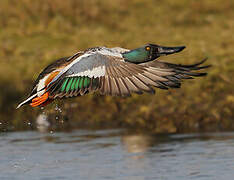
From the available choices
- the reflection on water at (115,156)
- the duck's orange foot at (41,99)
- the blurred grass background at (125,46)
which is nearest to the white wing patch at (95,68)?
the duck's orange foot at (41,99)

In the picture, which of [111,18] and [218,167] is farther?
[111,18]

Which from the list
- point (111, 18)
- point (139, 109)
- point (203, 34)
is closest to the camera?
point (139, 109)

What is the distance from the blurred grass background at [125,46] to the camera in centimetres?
975

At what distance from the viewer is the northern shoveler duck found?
577cm

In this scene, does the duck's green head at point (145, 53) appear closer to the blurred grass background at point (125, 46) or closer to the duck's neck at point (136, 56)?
the duck's neck at point (136, 56)

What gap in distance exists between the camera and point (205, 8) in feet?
53.6

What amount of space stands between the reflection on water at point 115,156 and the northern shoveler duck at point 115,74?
119cm

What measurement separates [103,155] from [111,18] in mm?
8264

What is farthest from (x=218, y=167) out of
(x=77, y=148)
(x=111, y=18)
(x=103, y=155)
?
(x=111, y=18)

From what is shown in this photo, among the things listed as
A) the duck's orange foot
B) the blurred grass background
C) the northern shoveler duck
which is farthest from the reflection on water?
the northern shoveler duck

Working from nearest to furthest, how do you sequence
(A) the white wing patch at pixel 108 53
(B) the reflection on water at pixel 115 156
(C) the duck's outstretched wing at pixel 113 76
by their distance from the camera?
(C) the duck's outstretched wing at pixel 113 76, (A) the white wing patch at pixel 108 53, (B) the reflection on water at pixel 115 156

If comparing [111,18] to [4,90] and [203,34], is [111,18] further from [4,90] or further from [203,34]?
[4,90]

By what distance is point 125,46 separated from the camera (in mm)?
13172

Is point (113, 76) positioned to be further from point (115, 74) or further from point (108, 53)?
point (108, 53)
